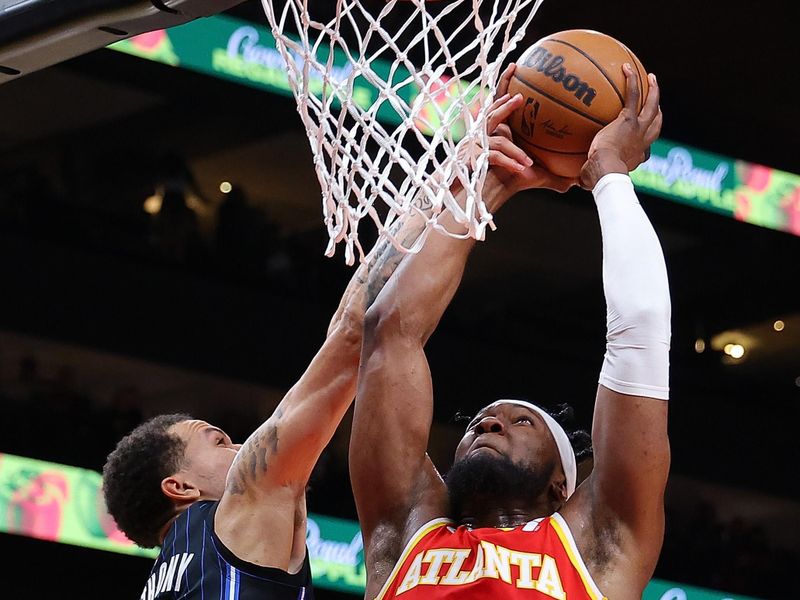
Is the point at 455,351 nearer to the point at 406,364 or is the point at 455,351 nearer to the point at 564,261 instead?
the point at 564,261

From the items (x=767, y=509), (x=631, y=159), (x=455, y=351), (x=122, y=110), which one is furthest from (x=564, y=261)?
(x=631, y=159)

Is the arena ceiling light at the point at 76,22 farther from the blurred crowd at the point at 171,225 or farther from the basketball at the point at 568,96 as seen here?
the blurred crowd at the point at 171,225

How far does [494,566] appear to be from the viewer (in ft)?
8.08

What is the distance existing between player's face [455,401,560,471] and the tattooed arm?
0.85ft

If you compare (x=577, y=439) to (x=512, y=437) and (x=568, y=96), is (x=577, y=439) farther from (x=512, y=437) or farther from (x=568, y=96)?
(x=568, y=96)

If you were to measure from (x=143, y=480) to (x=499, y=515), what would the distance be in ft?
2.66

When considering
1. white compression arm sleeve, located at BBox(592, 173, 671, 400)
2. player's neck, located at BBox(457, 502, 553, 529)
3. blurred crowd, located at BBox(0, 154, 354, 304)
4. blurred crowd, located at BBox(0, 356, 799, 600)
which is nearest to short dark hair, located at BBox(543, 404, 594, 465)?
player's neck, located at BBox(457, 502, 553, 529)

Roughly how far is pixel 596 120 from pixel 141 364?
545cm

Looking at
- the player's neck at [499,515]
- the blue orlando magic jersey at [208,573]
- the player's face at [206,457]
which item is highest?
the player's neck at [499,515]

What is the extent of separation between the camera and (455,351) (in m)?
8.77

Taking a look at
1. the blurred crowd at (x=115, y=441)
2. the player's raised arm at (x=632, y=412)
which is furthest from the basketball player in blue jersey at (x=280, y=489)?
the blurred crowd at (x=115, y=441)

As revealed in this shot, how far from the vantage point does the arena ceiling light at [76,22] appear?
242 centimetres

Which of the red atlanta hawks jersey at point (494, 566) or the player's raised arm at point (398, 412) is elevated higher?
the player's raised arm at point (398, 412)

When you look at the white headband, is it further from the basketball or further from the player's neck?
the basketball
